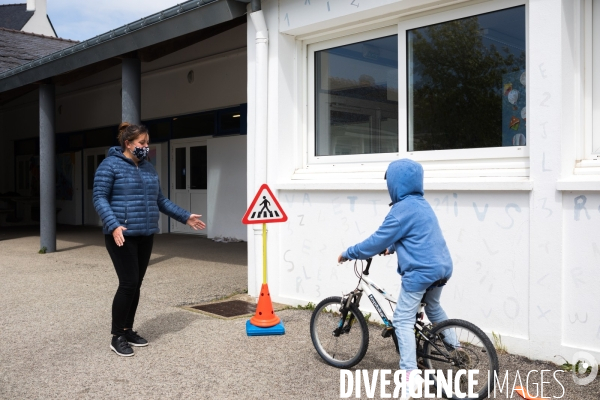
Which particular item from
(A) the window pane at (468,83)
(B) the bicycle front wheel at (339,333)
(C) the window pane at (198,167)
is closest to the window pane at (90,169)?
(C) the window pane at (198,167)

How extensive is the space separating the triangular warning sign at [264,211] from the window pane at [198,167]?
28.1ft

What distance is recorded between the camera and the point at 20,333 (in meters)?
5.71

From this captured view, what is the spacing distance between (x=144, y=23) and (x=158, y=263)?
3826mm

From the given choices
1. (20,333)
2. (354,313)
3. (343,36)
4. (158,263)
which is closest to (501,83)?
(343,36)

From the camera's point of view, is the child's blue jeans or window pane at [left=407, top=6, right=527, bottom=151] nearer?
the child's blue jeans

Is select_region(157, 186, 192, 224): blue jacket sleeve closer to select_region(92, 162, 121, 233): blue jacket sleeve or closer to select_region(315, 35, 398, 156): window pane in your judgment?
select_region(92, 162, 121, 233): blue jacket sleeve

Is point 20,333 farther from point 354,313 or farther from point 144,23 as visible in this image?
point 144,23

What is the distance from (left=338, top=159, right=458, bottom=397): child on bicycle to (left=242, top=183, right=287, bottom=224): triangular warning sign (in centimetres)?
194

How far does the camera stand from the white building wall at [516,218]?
458 centimetres

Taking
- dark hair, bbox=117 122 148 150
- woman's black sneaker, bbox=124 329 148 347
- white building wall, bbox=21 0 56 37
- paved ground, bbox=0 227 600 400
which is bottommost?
paved ground, bbox=0 227 600 400

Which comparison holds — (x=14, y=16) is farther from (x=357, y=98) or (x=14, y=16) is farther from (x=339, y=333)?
(x=339, y=333)

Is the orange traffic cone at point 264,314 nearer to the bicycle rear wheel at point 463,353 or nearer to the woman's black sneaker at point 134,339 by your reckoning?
the woman's black sneaker at point 134,339

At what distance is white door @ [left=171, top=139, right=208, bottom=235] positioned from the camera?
46.7 feet

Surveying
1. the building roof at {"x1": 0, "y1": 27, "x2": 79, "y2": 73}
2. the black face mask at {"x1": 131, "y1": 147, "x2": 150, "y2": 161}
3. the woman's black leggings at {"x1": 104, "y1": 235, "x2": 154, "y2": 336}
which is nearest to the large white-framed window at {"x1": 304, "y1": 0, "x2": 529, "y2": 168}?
the black face mask at {"x1": 131, "y1": 147, "x2": 150, "y2": 161}
